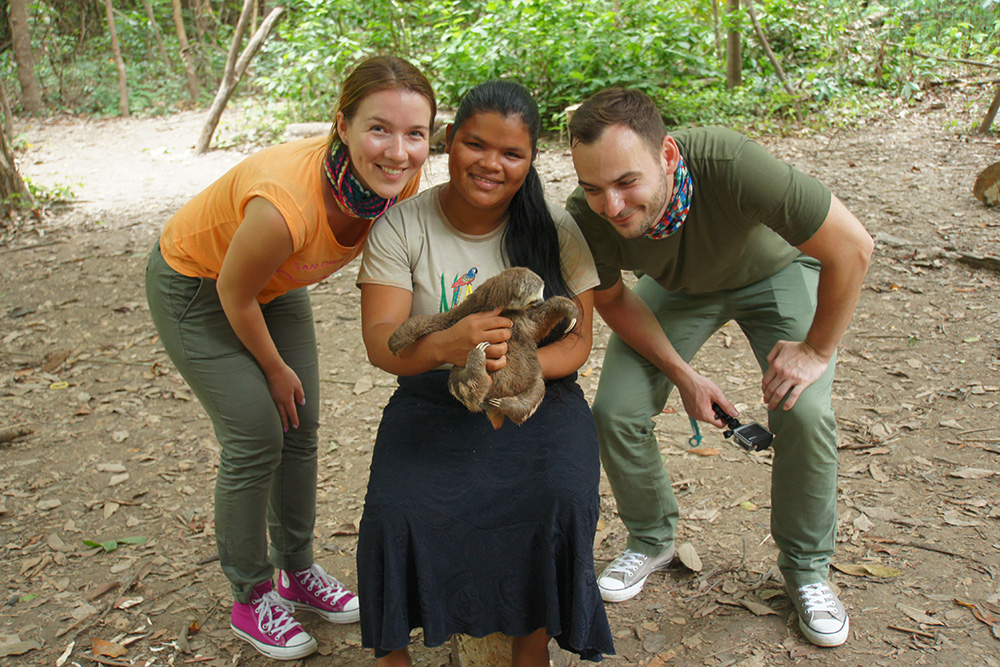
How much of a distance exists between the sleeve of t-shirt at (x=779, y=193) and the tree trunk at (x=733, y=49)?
923 cm

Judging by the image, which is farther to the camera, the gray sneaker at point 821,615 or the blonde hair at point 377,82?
the gray sneaker at point 821,615

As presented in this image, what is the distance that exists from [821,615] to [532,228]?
2.05 metres

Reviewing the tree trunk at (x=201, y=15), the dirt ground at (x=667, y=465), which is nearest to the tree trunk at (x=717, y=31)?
the dirt ground at (x=667, y=465)

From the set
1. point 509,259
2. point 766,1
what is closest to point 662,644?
point 509,259

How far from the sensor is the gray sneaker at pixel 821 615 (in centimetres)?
300

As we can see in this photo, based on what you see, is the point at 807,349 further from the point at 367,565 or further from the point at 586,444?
the point at 367,565

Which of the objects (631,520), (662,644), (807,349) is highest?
(807,349)

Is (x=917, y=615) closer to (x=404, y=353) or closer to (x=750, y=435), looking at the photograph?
(x=750, y=435)

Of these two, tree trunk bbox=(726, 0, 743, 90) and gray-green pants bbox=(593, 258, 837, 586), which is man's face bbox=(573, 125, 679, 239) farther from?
tree trunk bbox=(726, 0, 743, 90)

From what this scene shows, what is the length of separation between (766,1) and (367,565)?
1299 centimetres

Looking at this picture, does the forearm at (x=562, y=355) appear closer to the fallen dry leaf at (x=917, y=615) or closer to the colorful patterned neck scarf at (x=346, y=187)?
the colorful patterned neck scarf at (x=346, y=187)

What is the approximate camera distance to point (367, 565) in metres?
2.45

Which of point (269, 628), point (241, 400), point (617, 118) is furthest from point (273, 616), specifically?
point (617, 118)

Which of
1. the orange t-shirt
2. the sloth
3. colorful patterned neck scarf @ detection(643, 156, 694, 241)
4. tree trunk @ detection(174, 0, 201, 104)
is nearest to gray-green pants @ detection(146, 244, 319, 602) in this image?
the orange t-shirt
